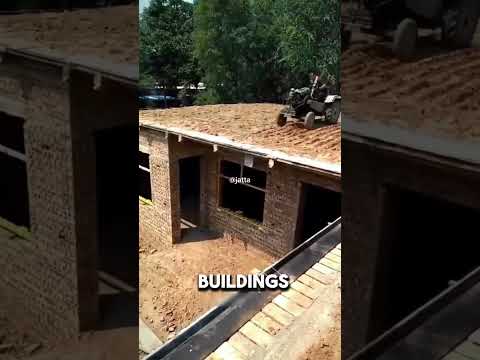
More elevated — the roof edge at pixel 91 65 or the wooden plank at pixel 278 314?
the roof edge at pixel 91 65

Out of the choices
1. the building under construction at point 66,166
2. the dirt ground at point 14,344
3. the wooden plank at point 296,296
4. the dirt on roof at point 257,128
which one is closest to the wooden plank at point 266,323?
the wooden plank at point 296,296

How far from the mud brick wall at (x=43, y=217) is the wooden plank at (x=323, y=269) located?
1.40m

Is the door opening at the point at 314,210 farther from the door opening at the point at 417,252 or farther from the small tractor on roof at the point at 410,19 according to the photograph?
the small tractor on roof at the point at 410,19

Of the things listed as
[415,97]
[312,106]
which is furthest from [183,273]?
[415,97]

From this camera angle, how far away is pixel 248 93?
193cm

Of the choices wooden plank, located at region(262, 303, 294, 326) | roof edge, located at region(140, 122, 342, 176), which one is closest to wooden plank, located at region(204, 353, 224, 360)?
wooden plank, located at region(262, 303, 294, 326)

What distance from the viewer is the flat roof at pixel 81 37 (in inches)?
62.4

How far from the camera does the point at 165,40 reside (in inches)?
67.9

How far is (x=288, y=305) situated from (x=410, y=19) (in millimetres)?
1401

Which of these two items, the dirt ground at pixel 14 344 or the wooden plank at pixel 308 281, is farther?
the dirt ground at pixel 14 344

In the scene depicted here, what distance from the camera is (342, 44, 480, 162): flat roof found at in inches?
51.0

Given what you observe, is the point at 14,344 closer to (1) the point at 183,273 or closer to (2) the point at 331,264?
(1) the point at 183,273

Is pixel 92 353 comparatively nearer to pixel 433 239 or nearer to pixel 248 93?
pixel 248 93

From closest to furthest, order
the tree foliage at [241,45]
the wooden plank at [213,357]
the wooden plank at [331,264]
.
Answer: the tree foliage at [241,45]
the wooden plank at [213,357]
the wooden plank at [331,264]
